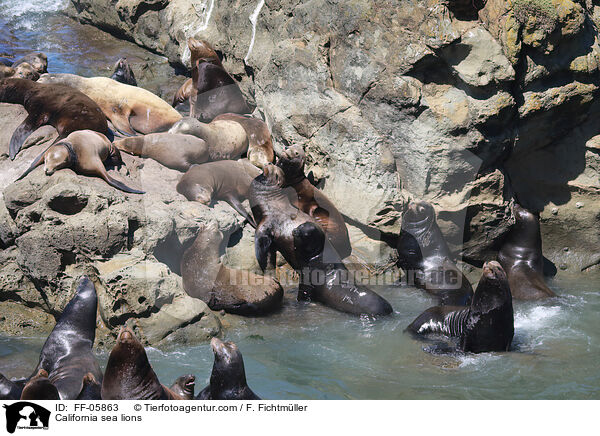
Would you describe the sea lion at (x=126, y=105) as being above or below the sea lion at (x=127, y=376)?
above

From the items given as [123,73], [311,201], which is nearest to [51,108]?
[123,73]

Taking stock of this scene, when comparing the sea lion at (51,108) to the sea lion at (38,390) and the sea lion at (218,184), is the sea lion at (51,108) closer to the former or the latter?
the sea lion at (218,184)

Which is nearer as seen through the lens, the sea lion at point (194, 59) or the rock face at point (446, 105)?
the rock face at point (446, 105)

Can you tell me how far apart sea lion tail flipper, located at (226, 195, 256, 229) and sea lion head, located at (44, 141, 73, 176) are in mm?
1830

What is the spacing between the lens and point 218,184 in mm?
8258

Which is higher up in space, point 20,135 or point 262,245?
point 20,135

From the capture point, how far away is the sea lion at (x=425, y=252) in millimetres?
7566

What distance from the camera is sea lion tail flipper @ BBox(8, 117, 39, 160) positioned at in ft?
27.2

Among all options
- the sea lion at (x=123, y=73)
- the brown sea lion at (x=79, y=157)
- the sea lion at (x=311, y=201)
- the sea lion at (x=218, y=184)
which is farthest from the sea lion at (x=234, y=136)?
the sea lion at (x=123, y=73)

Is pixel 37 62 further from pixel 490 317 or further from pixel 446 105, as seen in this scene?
pixel 490 317

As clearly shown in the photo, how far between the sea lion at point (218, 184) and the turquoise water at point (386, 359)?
5.20 ft

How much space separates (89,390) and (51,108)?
505cm

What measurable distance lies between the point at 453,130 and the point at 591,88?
5.58ft
